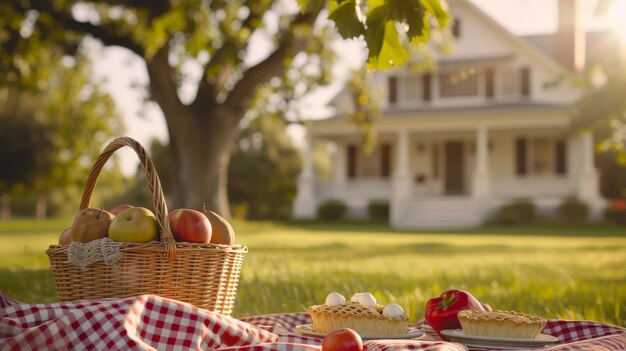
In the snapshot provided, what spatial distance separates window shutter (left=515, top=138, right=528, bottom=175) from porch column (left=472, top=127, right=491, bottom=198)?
1922 millimetres

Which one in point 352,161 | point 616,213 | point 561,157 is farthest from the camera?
point 352,161

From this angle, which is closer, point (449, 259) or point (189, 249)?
point (189, 249)

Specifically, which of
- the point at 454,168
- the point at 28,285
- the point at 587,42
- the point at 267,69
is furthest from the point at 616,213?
the point at 28,285

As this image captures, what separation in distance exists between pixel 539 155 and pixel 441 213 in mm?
5316

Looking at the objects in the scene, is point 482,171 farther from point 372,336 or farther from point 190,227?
point 372,336

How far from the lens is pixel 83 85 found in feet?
137

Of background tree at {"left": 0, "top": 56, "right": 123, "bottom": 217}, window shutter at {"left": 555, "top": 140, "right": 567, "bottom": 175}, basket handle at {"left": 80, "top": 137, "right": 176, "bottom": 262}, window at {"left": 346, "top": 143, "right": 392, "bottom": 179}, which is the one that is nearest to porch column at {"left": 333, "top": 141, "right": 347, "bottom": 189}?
window at {"left": 346, "top": 143, "right": 392, "bottom": 179}

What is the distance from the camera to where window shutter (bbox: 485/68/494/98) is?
30625 millimetres

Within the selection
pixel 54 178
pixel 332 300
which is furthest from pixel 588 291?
pixel 54 178

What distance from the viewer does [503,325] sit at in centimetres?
324

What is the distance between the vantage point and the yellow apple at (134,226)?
350 cm

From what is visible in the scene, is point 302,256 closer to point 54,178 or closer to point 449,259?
point 449,259

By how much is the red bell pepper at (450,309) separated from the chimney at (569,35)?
2926 centimetres

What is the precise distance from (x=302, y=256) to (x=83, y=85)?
108 feet
